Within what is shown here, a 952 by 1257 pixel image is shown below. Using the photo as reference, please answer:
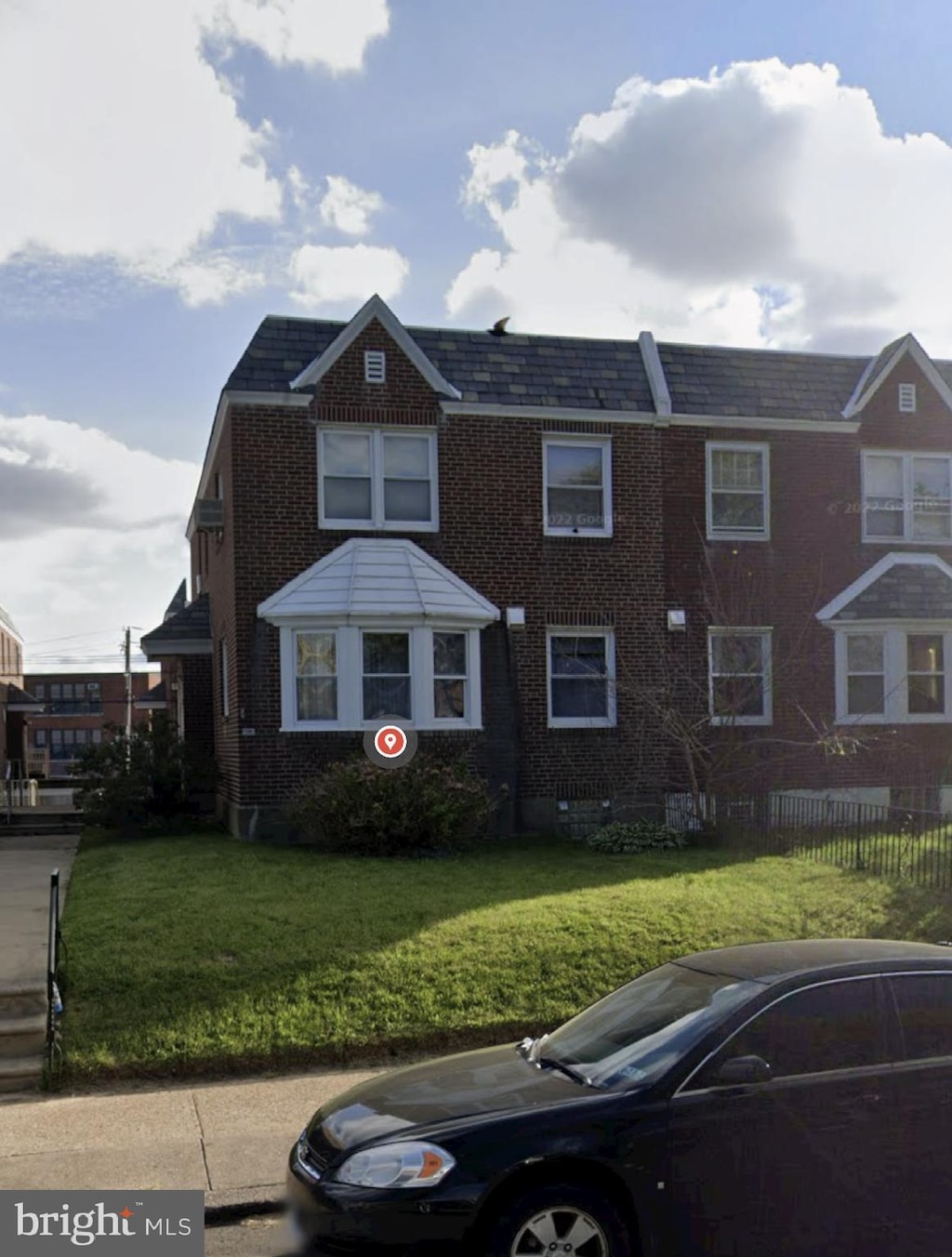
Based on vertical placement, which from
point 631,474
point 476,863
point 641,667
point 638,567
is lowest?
point 476,863

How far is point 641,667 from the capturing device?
18.9 meters

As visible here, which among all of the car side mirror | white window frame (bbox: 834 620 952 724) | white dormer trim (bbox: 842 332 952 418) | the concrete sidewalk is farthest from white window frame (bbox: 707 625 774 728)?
the car side mirror

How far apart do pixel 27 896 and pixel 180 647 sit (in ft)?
25.3

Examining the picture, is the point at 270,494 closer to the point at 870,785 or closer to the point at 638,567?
the point at 638,567

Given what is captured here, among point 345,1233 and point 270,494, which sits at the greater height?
point 270,494

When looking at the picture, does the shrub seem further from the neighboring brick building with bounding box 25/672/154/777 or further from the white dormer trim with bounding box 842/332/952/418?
the neighboring brick building with bounding box 25/672/154/777

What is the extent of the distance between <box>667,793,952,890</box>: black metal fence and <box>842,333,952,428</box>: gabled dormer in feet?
23.0

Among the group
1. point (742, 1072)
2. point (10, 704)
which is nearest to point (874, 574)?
point (742, 1072)

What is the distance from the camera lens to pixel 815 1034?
17.2 feet

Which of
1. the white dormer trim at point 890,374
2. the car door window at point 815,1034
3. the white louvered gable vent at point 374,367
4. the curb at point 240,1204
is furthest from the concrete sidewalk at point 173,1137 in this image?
the white dormer trim at point 890,374

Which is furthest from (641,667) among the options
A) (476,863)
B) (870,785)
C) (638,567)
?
(476,863)

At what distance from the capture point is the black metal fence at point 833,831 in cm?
1283

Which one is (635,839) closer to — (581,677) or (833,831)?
(833,831)

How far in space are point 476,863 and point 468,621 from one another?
4.65m
